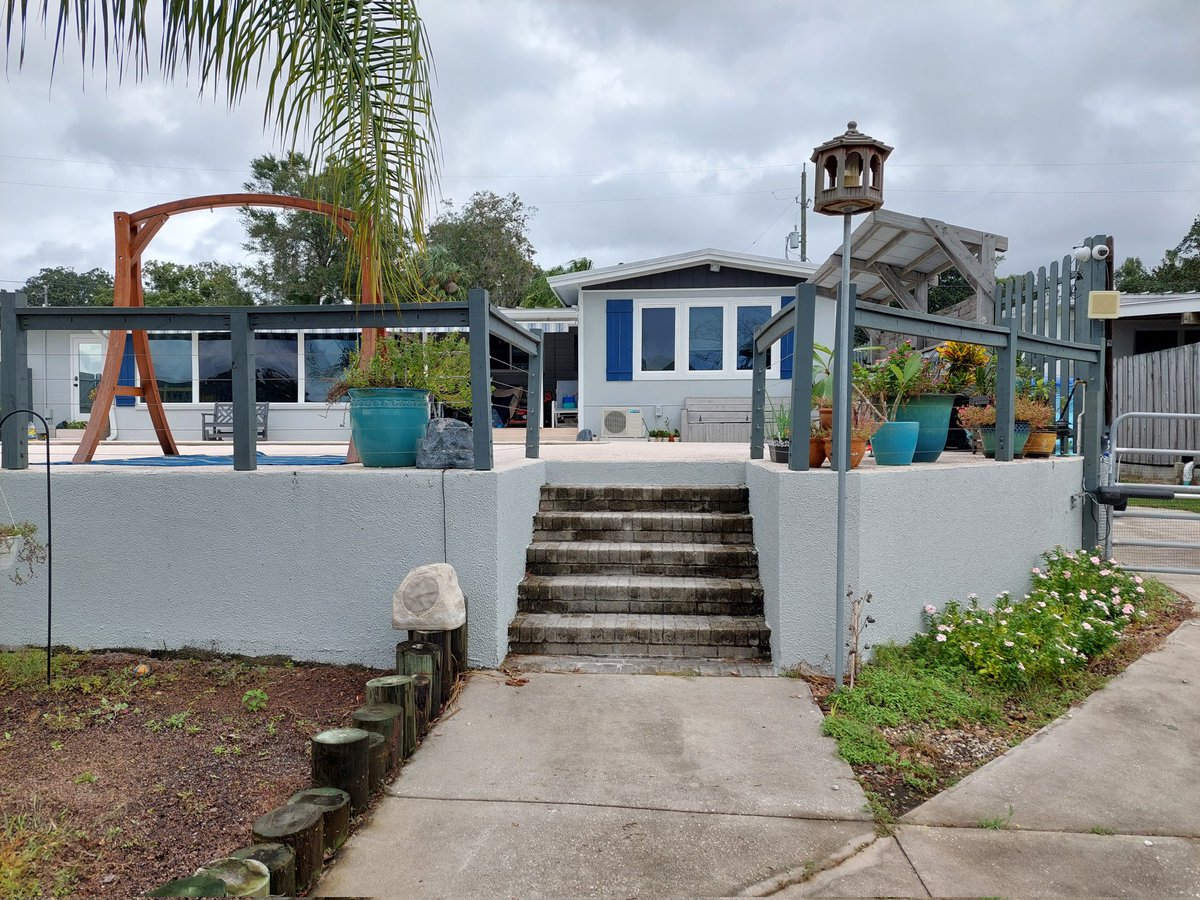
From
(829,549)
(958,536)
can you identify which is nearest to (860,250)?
(958,536)

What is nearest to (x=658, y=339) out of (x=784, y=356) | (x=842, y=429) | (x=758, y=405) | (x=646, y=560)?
(x=784, y=356)

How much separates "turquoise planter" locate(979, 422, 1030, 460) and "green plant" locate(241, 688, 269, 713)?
15.7ft

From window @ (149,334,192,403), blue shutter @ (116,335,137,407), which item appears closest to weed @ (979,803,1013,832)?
window @ (149,334,192,403)

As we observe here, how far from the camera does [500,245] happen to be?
1007 inches

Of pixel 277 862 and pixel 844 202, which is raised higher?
pixel 844 202

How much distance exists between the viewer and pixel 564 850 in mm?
2301

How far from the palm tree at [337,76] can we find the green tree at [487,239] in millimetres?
22817

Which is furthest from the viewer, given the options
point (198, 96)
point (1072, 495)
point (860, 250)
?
point (860, 250)

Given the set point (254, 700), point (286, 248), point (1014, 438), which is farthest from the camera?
point (286, 248)

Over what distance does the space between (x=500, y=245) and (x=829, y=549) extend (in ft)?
76.7

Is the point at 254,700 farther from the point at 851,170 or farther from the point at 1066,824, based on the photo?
the point at 851,170

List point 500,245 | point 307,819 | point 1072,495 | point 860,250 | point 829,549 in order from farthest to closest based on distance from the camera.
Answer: point 500,245, point 860,250, point 1072,495, point 829,549, point 307,819

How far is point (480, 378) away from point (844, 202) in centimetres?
193

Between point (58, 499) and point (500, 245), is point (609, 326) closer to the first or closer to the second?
point (58, 499)
